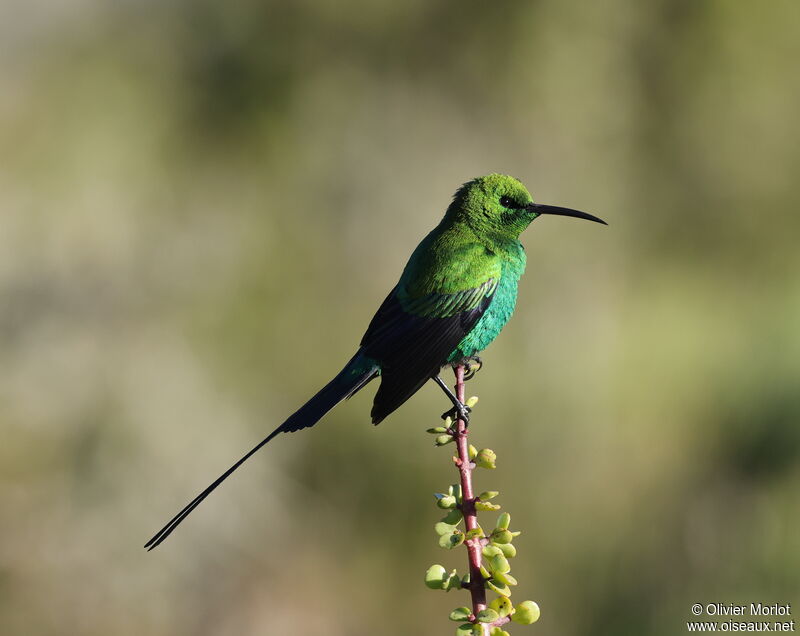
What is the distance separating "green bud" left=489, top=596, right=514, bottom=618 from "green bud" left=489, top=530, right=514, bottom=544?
0.10m

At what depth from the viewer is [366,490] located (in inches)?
215

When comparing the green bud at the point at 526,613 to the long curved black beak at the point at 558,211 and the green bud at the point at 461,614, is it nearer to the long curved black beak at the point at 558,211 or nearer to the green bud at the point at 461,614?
the green bud at the point at 461,614

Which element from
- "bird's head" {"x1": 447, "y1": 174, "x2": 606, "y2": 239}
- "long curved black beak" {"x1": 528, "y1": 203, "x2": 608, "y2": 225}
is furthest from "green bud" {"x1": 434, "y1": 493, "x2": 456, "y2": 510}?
"bird's head" {"x1": 447, "y1": 174, "x2": 606, "y2": 239}

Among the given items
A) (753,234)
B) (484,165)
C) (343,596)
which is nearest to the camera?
(343,596)

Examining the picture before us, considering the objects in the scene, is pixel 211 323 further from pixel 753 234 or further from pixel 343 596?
pixel 753 234

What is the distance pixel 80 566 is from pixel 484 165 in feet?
11.4

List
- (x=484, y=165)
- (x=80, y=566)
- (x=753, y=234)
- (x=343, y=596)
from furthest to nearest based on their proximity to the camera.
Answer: (x=753, y=234) < (x=484, y=165) < (x=343, y=596) < (x=80, y=566)

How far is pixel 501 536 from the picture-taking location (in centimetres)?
150

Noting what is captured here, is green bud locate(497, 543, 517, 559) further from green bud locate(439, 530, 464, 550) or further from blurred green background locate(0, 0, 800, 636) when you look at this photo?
blurred green background locate(0, 0, 800, 636)

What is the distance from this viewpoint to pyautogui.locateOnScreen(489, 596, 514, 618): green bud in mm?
1431

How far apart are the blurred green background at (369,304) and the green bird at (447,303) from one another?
266 centimetres

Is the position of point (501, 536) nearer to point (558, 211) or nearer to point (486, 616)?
point (486, 616)

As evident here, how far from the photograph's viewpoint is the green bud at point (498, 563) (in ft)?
4.68

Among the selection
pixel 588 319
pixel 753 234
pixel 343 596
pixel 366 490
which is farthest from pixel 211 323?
pixel 753 234
